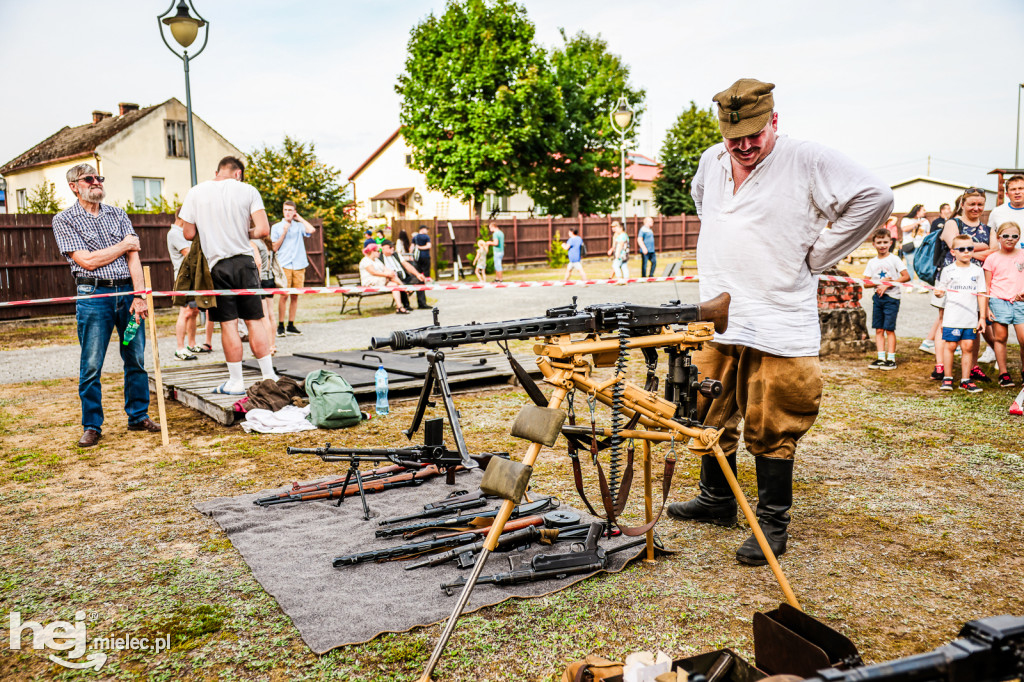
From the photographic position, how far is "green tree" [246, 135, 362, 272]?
27625mm

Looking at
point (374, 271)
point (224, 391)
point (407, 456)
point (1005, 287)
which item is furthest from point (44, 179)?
point (1005, 287)

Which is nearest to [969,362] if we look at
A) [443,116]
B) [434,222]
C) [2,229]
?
[2,229]

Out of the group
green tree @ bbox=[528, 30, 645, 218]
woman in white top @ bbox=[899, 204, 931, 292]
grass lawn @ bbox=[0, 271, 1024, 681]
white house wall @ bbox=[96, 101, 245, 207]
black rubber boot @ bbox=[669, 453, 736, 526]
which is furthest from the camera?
green tree @ bbox=[528, 30, 645, 218]

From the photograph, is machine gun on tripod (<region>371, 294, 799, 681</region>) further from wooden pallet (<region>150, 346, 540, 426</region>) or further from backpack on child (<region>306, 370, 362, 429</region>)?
wooden pallet (<region>150, 346, 540, 426</region>)

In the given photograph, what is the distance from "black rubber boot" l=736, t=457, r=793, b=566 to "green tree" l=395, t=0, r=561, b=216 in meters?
35.5

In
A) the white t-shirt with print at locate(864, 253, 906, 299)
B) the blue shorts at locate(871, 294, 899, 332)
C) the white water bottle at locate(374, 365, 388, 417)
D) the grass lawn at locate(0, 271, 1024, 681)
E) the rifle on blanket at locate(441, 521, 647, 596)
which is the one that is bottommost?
the grass lawn at locate(0, 271, 1024, 681)

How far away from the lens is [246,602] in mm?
3322

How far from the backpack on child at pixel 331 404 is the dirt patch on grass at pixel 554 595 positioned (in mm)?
184

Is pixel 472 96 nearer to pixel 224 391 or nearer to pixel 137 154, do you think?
pixel 137 154

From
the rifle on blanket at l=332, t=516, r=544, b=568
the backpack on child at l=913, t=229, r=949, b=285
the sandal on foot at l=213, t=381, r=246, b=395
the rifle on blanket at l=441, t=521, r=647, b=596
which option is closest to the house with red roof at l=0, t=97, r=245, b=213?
the sandal on foot at l=213, t=381, r=246, b=395

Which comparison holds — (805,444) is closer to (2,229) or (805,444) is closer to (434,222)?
(2,229)

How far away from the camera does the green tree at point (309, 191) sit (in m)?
27.6

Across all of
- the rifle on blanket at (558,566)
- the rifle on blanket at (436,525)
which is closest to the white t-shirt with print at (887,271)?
the rifle on blanket at (558,566)

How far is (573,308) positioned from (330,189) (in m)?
27.5
